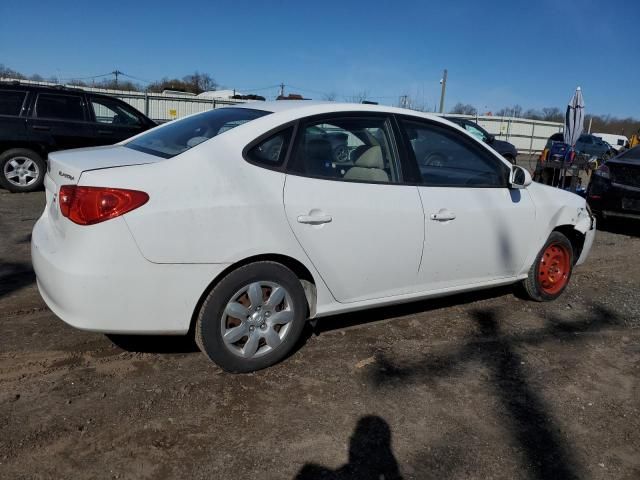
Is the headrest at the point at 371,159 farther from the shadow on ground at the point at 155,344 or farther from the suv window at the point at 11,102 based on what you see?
the suv window at the point at 11,102

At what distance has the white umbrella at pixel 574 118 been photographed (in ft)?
34.8

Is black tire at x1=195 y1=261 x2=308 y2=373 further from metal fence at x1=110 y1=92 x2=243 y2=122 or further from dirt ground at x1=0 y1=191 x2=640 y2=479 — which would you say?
metal fence at x1=110 y1=92 x2=243 y2=122

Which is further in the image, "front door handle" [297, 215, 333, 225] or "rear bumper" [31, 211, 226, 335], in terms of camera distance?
"front door handle" [297, 215, 333, 225]

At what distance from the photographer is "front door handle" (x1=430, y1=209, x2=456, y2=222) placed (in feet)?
12.0

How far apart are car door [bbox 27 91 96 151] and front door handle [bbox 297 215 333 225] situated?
7188 mm

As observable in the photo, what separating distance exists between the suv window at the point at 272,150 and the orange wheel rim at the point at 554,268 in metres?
2.65

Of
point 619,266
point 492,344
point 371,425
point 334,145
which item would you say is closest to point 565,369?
point 492,344

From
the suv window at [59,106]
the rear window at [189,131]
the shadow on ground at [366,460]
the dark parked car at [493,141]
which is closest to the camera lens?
the shadow on ground at [366,460]

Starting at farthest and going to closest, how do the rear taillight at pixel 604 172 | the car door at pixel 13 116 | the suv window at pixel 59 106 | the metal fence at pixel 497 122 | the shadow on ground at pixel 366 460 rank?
1. the metal fence at pixel 497 122
2. the suv window at pixel 59 106
3. the car door at pixel 13 116
4. the rear taillight at pixel 604 172
5. the shadow on ground at pixel 366 460

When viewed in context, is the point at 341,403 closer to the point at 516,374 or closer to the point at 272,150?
the point at 516,374

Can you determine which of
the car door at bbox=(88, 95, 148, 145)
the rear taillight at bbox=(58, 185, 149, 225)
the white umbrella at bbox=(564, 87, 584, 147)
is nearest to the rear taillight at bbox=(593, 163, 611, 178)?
the white umbrella at bbox=(564, 87, 584, 147)

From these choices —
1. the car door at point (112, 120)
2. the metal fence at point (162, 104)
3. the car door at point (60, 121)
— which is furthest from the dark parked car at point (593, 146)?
the car door at point (60, 121)

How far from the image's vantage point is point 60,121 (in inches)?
356

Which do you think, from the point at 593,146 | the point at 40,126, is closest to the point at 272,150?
the point at 40,126
